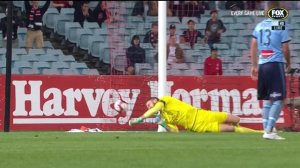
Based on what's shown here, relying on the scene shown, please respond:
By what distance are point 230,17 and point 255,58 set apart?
1295 centimetres

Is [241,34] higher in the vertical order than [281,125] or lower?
higher

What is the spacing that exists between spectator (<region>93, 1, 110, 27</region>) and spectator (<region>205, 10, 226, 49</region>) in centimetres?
285

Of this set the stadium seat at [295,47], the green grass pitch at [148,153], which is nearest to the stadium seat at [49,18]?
the stadium seat at [295,47]

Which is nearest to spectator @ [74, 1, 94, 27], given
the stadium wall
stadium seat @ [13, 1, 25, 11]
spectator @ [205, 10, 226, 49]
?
stadium seat @ [13, 1, 25, 11]

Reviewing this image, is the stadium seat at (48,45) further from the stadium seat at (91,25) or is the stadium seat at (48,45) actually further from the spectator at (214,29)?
the spectator at (214,29)

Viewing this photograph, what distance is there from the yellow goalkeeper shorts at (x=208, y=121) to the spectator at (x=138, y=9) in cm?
872

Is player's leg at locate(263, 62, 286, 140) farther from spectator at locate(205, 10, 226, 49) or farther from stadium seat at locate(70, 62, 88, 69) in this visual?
spectator at locate(205, 10, 226, 49)

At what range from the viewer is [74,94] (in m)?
20.4

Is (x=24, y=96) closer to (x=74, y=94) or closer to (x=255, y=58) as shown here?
(x=74, y=94)

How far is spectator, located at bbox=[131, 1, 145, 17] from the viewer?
88.4ft

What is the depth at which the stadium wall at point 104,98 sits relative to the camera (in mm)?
20062

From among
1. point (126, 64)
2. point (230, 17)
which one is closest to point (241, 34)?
point (230, 17)

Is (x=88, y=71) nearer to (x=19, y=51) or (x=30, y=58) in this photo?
(x=30, y=58)

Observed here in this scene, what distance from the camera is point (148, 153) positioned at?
432 inches
